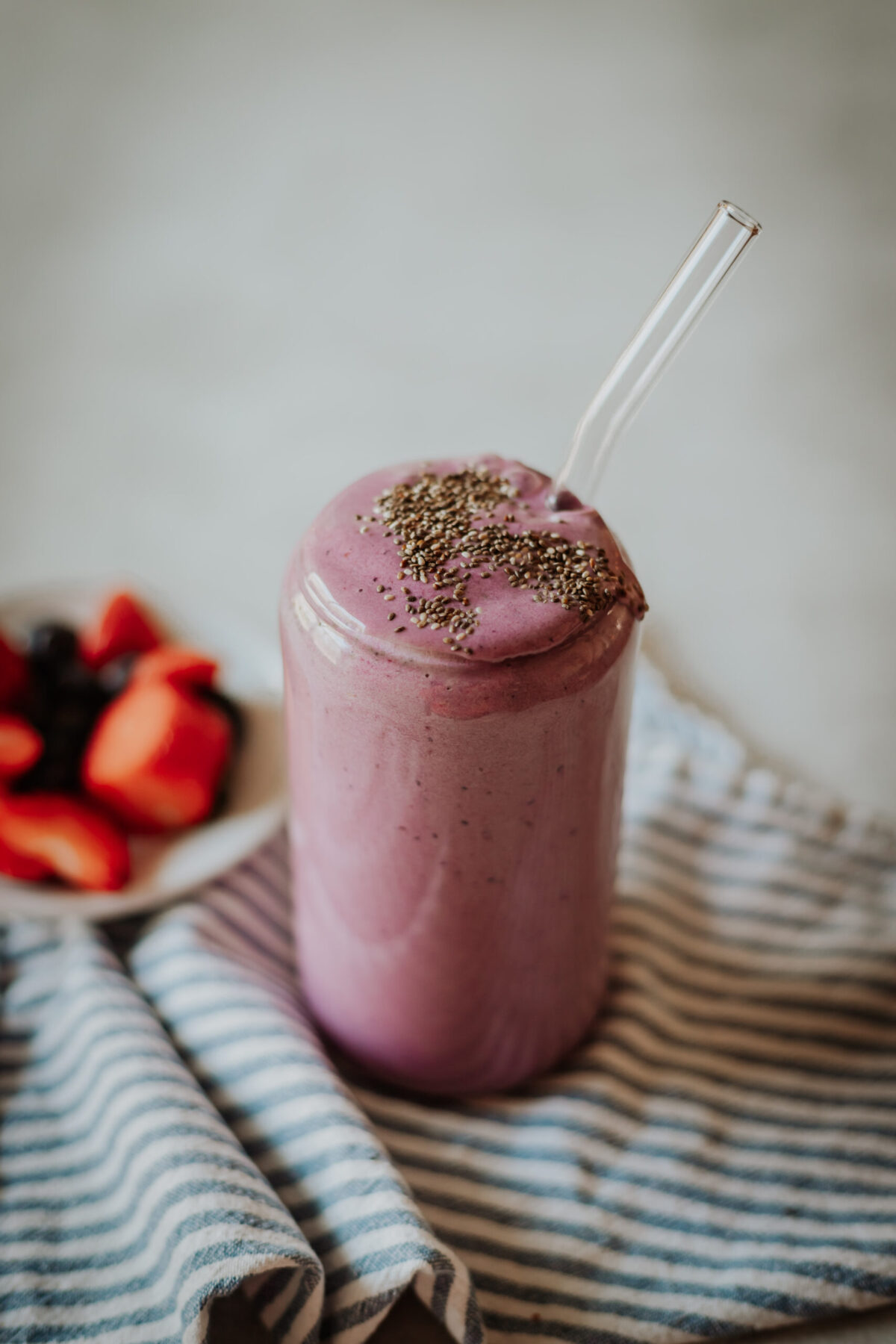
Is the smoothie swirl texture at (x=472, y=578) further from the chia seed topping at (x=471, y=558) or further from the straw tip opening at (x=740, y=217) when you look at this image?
the straw tip opening at (x=740, y=217)

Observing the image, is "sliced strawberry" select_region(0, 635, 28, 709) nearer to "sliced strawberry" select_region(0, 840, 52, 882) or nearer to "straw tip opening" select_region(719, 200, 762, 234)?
"sliced strawberry" select_region(0, 840, 52, 882)

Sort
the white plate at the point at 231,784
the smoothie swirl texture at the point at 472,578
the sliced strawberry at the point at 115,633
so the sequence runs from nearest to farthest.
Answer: the smoothie swirl texture at the point at 472,578 → the white plate at the point at 231,784 → the sliced strawberry at the point at 115,633

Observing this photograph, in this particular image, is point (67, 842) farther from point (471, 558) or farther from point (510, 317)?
point (510, 317)

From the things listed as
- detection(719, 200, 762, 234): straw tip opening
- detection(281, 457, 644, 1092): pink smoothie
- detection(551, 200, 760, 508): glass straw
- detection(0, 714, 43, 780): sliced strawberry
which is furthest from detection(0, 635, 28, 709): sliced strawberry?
detection(719, 200, 762, 234): straw tip opening

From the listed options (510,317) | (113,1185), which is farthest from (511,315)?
(113,1185)

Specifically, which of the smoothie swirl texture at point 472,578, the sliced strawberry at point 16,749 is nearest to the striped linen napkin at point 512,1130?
the sliced strawberry at point 16,749

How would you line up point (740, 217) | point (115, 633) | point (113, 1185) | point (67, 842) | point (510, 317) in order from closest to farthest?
point (740, 217), point (113, 1185), point (67, 842), point (115, 633), point (510, 317)

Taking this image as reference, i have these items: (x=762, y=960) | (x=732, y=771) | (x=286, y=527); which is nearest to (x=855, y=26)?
(x=286, y=527)
